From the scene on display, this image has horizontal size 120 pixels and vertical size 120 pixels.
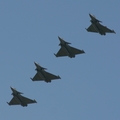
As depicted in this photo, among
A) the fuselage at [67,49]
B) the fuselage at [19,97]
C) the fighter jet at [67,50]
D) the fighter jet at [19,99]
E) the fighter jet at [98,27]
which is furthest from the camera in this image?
the fuselage at [19,97]

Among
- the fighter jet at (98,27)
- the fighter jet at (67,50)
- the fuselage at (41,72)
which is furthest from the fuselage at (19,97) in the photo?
the fighter jet at (98,27)

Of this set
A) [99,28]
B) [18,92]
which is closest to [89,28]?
[99,28]

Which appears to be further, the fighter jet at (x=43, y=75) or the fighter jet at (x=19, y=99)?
the fighter jet at (x=19, y=99)

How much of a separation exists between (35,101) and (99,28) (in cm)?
3305

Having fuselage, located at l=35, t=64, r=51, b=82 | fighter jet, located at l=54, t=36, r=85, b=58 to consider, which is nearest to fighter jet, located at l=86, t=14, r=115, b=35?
fighter jet, located at l=54, t=36, r=85, b=58

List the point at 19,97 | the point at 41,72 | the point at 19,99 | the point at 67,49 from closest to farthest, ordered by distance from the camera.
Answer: the point at 41,72, the point at 67,49, the point at 19,97, the point at 19,99

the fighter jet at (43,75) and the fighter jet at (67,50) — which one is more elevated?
the fighter jet at (67,50)

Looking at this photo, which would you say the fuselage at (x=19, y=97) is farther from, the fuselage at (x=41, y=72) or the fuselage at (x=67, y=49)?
the fuselage at (x=67, y=49)

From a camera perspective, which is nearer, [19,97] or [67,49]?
[67,49]

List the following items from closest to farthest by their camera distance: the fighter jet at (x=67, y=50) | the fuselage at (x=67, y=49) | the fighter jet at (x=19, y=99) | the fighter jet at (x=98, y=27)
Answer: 1. the fighter jet at (x=98, y=27)
2. the fighter jet at (x=67, y=50)
3. the fuselage at (x=67, y=49)
4. the fighter jet at (x=19, y=99)

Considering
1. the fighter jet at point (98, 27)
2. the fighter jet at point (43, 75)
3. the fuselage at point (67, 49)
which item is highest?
the fighter jet at point (98, 27)

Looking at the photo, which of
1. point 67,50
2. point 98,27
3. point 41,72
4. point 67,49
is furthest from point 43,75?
point 98,27

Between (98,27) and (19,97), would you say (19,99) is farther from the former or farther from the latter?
(98,27)

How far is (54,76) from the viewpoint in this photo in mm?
180375
